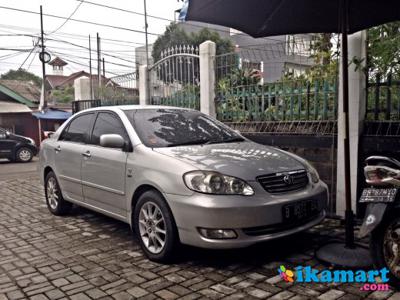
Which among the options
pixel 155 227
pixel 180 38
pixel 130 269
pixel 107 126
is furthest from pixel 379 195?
pixel 180 38

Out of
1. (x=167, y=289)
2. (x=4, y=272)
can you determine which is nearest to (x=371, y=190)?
(x=167, y=289)

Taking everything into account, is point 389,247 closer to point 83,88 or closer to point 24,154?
point 83,88

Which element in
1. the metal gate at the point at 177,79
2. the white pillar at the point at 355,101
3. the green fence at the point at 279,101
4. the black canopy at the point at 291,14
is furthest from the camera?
the metal gate at the point at 177,79

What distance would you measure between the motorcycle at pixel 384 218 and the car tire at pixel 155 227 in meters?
1.63

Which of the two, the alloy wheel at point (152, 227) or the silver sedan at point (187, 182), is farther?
the alloy wheel at point (152, 227)

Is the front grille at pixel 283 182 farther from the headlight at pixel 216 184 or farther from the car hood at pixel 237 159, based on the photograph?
the headlight at pixel 216 184

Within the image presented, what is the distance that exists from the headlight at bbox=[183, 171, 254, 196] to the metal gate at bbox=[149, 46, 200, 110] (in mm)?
4550

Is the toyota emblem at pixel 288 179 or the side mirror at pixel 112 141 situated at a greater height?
the side mirror at pixel 112 141

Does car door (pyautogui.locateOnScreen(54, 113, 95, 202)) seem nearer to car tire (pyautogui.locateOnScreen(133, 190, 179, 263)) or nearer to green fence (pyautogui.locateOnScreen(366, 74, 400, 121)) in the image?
car tire (pyautogui.locateOnScreen(133, 190, 179, 263))

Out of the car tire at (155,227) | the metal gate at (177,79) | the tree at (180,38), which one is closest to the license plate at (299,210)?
the car tire at (155,227)

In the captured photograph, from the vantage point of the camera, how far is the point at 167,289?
A: 3287mm

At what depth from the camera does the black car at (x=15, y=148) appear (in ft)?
52.7

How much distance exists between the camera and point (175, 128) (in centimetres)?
460

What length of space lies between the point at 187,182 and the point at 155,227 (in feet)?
2.03
